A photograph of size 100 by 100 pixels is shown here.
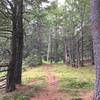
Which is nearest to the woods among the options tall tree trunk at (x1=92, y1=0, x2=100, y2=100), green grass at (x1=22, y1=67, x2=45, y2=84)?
tall tree trunk at (x1=92, y1=0, x2=100, y2=100)

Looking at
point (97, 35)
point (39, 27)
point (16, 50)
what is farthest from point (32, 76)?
point (39, 27)

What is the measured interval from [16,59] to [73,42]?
809 inches

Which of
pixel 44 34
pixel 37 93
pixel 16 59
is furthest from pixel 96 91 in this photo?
pixel 44 34

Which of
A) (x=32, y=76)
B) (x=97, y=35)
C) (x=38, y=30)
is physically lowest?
(x=32, y=76)

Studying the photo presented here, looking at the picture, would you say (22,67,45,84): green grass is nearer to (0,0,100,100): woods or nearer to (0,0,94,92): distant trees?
(0,0,100,100): woods

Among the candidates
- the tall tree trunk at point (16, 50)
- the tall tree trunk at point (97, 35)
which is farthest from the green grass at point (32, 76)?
the tall tree trunk at point (97, 35)

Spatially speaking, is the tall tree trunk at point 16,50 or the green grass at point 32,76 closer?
the tall tree trunk at point 16,50

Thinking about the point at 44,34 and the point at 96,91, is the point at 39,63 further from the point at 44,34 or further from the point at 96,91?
the point at 96,91

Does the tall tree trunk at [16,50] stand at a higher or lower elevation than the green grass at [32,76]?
higher

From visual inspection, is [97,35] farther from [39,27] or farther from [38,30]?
[38,30]

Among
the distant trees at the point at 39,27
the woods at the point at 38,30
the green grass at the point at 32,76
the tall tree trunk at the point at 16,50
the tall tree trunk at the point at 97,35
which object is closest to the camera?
the tall tree trunk at the point at 97,35

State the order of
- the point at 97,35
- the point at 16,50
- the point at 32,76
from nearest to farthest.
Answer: the point at 97,35, the point at 16,50, the point at 32,76

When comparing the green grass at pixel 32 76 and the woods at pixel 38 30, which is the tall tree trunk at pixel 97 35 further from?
the green grass at pixel 32 76

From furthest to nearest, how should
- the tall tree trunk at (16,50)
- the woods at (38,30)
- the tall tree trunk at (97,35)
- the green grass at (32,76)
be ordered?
the green grass at (32,76) < the tall tree trunk at (16,50) < the woods at (38,30) < the tall tree trunk at (97,35)
